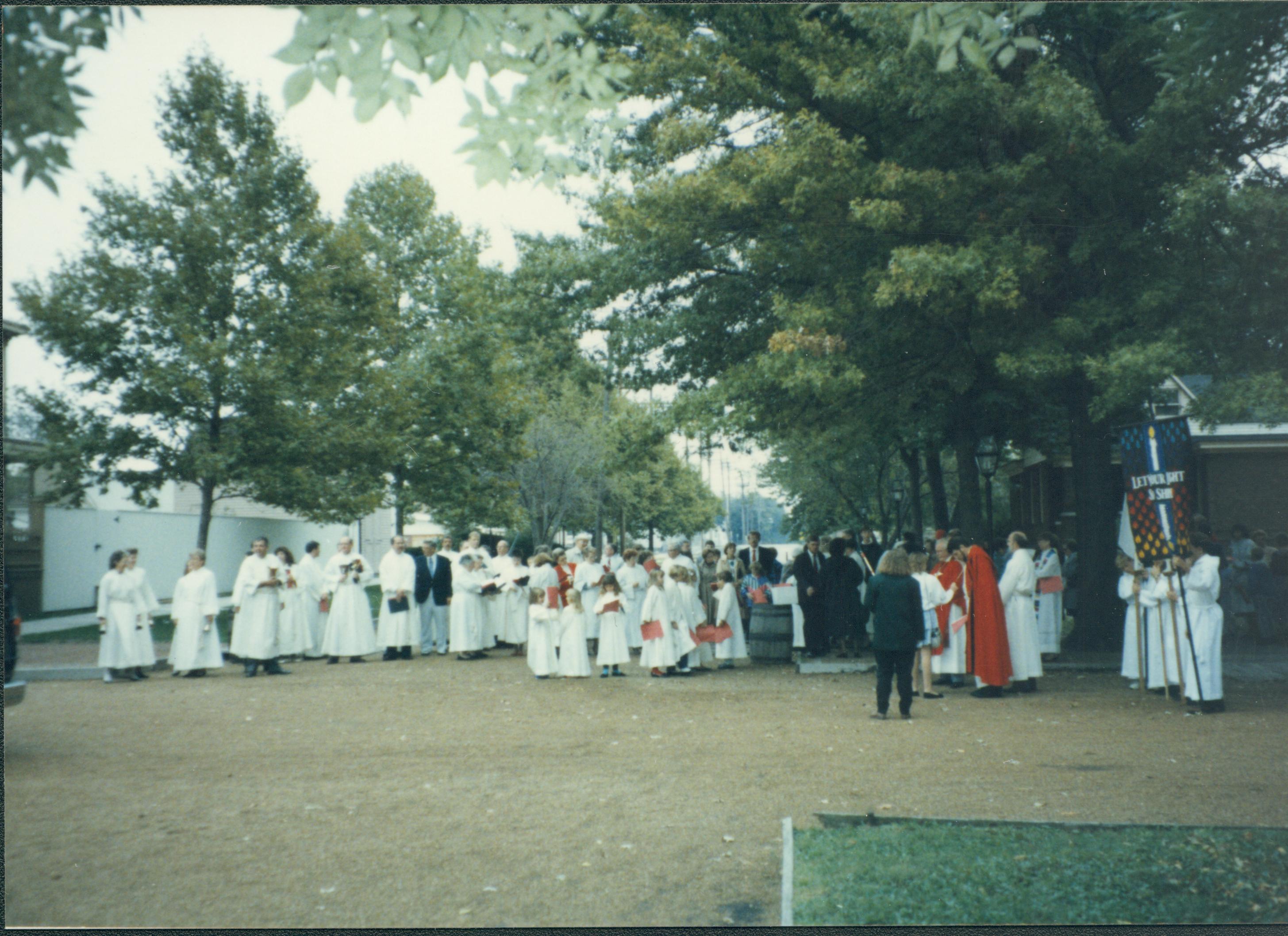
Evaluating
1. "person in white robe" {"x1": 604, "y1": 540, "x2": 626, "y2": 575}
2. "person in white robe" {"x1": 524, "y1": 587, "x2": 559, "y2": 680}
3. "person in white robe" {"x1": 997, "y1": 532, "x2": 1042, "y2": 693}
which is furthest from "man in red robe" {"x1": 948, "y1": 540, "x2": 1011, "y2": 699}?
"person in white robe" {"x1": 604, "y1": 540, "x2": 626, "y2": 575}

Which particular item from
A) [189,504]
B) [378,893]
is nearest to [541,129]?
[378,893]

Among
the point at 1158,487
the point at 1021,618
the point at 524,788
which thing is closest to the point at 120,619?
the point at 524,788

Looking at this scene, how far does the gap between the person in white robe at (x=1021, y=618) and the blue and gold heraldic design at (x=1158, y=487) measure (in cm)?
162

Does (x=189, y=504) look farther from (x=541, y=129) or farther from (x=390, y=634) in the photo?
(x=541, y=129)

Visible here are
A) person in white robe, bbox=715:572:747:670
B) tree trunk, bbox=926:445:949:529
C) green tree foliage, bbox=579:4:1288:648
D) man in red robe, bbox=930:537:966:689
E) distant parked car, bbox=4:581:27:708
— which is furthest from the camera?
tree trunk, bbox=926:445:949:529

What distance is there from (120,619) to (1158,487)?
496 inches

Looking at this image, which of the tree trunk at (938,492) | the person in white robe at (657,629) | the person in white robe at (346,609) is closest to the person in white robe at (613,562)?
the person in white robe at (657,629)

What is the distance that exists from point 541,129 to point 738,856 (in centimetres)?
427

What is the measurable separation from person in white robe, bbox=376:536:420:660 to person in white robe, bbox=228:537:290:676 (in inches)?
83.9

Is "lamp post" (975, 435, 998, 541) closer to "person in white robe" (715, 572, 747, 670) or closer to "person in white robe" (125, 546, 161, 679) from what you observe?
"person in white robe" (715, 572, 747, 670)

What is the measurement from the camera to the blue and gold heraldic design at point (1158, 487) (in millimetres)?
11156

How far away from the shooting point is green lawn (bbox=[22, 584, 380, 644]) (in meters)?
15.2

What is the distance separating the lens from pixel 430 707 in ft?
39.0

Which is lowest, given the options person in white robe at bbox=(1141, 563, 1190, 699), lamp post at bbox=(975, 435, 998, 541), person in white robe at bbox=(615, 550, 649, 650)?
person in white robe at bbox=(1141, 563, 1190, 699)
